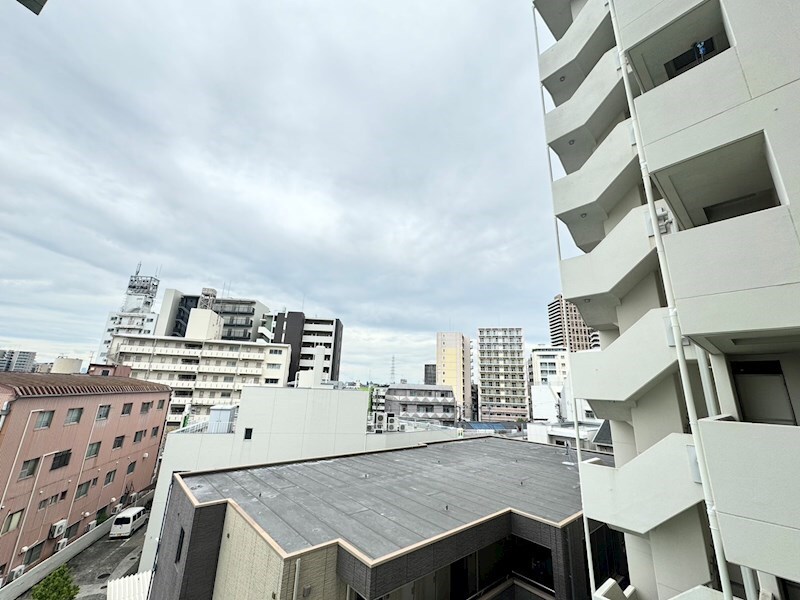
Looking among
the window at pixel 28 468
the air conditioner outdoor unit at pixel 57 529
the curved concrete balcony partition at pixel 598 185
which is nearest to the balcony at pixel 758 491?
the curved concrete balcony partition at pixel 598 185

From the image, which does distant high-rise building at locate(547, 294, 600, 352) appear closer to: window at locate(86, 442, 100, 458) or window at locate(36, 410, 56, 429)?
window at locate(86, 442, 100, 458)

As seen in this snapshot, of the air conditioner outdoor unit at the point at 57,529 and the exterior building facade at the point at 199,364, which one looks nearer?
the air conditioner outdoor unit at the point at 57,529

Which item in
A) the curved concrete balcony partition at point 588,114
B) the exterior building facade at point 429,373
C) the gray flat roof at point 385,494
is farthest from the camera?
the exterior building facade at point 429,373

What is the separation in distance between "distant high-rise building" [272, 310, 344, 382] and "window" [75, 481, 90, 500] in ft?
105

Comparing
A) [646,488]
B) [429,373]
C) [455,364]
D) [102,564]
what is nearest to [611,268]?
→ [646,488]

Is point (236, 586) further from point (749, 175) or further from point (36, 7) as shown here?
point (749, 175)

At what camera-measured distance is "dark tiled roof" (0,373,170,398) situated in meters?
17.2

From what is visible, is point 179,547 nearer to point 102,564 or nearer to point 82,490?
point 102,564

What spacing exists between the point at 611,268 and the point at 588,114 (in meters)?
4.17

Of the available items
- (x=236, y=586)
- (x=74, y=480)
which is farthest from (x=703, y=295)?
(x=74, y=480)

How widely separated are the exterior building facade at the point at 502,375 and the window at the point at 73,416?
64.7m

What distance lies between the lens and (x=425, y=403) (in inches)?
2103

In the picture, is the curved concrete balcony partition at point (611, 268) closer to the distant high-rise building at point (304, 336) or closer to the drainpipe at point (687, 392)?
the drainpipe at point (687, 392)

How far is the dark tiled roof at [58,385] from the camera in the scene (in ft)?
56.5
